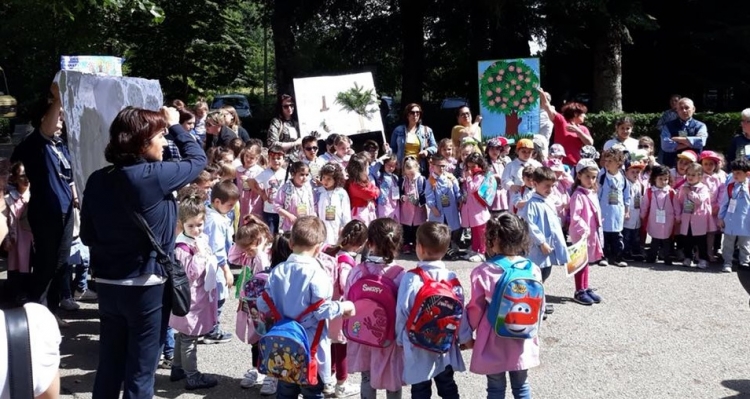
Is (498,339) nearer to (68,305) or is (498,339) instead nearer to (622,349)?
(622,349)

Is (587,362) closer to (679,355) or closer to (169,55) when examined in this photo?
(679,355)

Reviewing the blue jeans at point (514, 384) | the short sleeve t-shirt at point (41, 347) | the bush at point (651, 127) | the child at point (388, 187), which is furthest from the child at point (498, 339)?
the bush at point (651, 127)

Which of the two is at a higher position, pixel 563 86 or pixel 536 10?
pixel 536 10

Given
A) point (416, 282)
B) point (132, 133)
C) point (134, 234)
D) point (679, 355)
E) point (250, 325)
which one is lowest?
point (679, 355)

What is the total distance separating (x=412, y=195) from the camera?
937cm

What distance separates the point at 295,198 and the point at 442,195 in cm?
233

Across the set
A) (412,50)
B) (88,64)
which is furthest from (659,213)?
(412,50)

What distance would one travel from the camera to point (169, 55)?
23.4 meters

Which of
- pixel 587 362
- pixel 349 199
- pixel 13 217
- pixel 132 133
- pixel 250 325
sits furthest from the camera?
pixel 349 199

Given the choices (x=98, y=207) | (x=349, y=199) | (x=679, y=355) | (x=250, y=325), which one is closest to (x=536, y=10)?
(x=349, y=199)

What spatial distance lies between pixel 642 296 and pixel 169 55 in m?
18.9

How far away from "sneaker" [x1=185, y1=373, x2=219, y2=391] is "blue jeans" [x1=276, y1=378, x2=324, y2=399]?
106 centimetres

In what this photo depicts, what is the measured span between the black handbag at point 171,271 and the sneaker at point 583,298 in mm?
4516

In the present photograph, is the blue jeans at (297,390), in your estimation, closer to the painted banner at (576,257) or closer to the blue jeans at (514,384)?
the blue jeans at (514,384)
